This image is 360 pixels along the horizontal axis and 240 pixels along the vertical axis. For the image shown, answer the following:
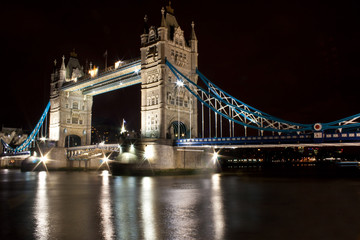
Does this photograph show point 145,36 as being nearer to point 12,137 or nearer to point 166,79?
point 166,79

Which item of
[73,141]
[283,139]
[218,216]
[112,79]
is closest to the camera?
[218,216]

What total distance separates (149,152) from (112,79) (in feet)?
61.8

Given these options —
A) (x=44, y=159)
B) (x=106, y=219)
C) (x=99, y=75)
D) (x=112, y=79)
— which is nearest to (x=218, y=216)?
(x=106, y=219)

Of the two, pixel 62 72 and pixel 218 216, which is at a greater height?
pixel 62 72

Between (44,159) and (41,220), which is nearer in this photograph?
(41,220)

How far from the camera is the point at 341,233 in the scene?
9867mm

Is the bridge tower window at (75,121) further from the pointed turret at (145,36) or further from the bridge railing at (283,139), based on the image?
the bridge railing at (283,139)

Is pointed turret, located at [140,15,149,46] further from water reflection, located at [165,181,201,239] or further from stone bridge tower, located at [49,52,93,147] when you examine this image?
water reflection, located at [165,181,201,239]

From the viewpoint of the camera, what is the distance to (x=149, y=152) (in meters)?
40.0

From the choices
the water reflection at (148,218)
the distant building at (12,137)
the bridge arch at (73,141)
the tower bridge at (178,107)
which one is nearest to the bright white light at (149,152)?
the tower bridge at (178,107)

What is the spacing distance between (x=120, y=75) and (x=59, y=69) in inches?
939

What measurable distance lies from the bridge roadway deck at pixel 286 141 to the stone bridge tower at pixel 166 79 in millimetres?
4829

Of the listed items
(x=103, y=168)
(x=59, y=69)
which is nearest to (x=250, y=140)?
(x=103, y=168)

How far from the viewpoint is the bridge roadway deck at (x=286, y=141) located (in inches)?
1253
